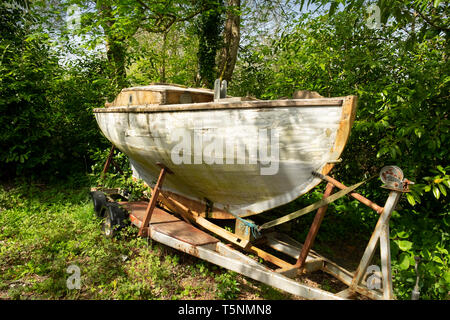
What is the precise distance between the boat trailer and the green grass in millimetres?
286

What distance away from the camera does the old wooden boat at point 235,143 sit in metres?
2.51

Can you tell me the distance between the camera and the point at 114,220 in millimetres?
3678

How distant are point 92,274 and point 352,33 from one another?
4.78 metres

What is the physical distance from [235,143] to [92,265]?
2083 millimetres

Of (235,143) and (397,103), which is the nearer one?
(235,143)

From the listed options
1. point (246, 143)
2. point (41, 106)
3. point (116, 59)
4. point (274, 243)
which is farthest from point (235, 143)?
point (116, 59)

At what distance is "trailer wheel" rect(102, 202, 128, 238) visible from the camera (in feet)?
12.1

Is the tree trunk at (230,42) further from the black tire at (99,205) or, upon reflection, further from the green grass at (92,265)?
the green grass at (92,265)

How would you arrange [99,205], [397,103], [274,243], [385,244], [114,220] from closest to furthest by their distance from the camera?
1. [385,244]
2. [397,103]
3. [274,243]
4. [114,220]
5. [99,205]

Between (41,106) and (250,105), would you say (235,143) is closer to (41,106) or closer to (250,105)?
(250,105)

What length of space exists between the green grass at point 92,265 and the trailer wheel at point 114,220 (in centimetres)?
11

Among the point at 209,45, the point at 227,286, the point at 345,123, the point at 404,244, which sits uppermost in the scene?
the point at 209,45

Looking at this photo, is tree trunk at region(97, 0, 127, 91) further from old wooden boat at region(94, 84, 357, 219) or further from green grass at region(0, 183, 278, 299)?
green grass at region(0, 183, 278, 299)

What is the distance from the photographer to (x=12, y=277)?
3.03 m
